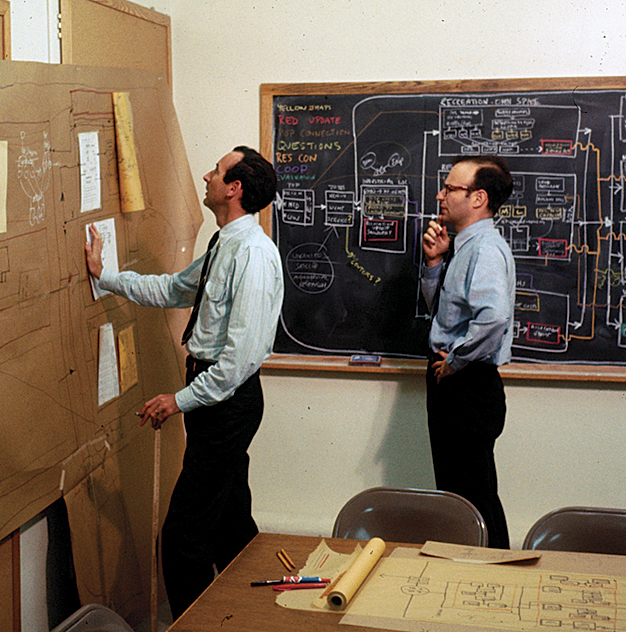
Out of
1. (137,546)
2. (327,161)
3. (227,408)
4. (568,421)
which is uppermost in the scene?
(327,161)

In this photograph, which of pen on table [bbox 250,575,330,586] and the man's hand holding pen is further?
the man's hand holding pen

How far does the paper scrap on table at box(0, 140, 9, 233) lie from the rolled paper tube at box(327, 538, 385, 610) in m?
1.27

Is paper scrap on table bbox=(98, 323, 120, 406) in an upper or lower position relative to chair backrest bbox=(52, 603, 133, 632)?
upper

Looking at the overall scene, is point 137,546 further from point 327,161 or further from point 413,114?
point 413,114

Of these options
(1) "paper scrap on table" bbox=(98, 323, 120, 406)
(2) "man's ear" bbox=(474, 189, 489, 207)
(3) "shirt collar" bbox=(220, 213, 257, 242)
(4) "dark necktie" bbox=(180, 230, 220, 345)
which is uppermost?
(2) "man's ear" bbox=(474, 189, 489, 207)

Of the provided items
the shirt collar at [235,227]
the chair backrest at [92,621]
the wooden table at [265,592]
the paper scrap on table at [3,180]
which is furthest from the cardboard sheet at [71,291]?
the wooden table at [265,592]

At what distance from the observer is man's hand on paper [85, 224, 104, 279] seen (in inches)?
96.5

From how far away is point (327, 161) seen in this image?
3516 mm

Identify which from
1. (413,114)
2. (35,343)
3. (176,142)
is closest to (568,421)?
(413,114)

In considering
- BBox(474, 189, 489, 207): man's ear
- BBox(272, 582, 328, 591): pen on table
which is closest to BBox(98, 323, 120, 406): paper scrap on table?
BBox(272, 582, 328, 591): pen on table

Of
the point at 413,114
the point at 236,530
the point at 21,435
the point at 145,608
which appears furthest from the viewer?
the point at 413,114

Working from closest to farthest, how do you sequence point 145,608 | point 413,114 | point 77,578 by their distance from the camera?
1. point 77,578
2. point 145,608
3. point 413,114

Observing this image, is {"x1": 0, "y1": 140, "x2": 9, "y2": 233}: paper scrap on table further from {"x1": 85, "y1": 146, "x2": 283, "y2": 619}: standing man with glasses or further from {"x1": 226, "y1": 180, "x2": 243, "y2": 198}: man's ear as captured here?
{"x1": 226, "y1": 180, "x2": 243, "y2": 198}: man's ear

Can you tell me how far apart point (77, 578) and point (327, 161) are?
6.94 feet
